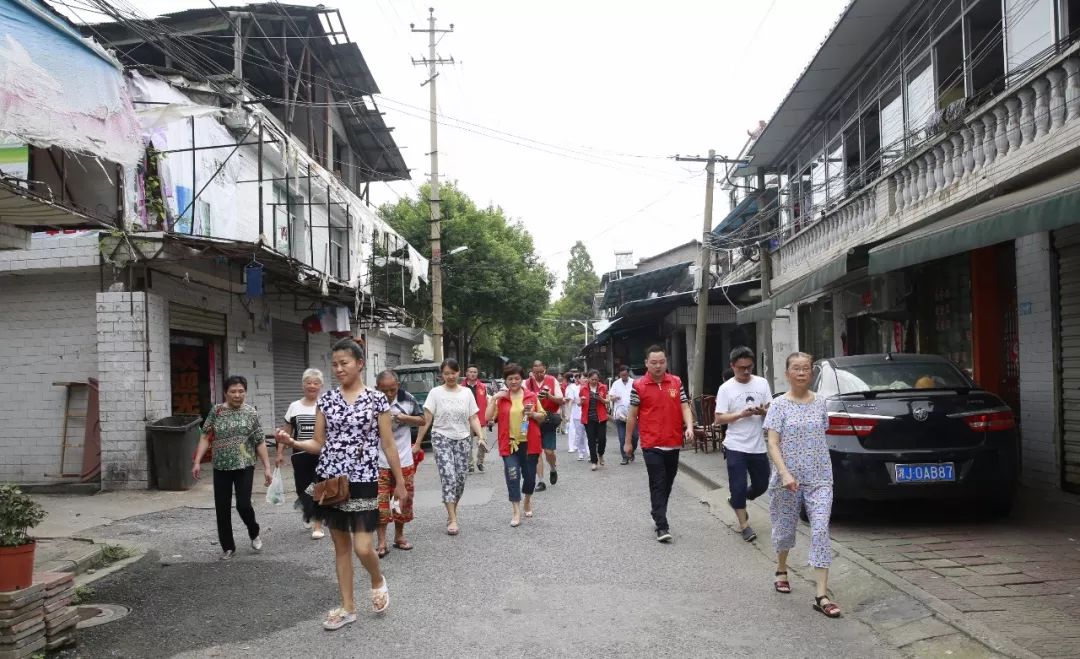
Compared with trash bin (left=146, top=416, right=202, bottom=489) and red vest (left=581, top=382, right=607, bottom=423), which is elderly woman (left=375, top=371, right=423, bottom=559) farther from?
red vest (left=581, top=382, right=607, bottom=423)

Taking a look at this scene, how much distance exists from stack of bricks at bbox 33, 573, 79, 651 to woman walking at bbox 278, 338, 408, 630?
4.89 ft

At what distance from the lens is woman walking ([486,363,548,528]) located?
886cm

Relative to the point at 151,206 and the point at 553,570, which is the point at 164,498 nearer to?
the point at 151,206

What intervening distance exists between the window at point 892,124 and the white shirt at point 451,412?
766 cm

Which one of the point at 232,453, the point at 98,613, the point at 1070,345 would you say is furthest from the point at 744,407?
the point at 98,613

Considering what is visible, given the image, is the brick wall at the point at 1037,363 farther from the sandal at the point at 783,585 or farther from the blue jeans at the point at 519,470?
the blue jeans at the point at 519,470

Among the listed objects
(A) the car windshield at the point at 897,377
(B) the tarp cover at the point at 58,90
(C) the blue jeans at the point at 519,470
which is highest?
(B) the tarp cover at the point at 58,90

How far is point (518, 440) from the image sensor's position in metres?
8.97

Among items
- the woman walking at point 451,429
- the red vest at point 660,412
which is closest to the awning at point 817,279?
the red vest at point 660,412

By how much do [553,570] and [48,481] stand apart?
31.2ft

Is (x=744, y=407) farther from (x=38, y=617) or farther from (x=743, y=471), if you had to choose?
(x=38, y=617)

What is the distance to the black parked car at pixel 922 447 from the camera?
6.97 m

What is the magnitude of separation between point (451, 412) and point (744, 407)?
2891mm

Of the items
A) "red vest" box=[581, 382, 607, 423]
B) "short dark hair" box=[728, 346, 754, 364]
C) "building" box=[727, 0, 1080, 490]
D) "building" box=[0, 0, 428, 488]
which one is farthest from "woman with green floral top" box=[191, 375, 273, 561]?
"red vest" box=[581, 382, 607, 423]
